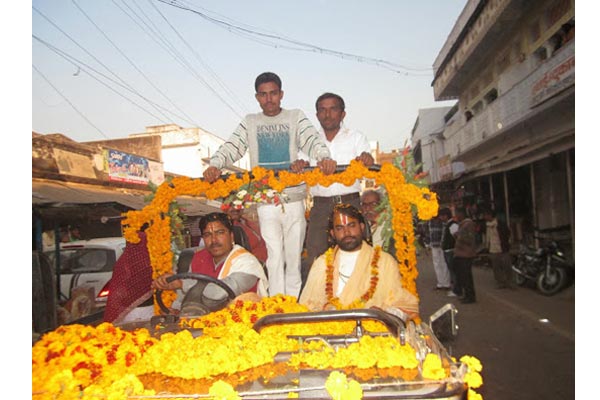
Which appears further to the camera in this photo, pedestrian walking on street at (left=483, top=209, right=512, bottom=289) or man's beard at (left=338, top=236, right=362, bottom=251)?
pedestrian walking on street at (left=483, top=209, right=512, bottom=289)

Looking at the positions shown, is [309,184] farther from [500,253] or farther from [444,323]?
[500,253]

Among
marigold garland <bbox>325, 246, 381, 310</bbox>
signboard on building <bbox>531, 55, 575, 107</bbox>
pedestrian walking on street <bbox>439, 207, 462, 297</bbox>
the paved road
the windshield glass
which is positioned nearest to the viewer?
marigold garland <bbox>325, 246, 381, 310</bbox>

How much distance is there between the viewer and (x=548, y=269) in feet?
30.9

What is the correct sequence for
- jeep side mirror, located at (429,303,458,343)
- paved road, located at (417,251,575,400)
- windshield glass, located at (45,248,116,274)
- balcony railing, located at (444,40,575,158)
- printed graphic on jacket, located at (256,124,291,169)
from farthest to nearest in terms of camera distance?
1. balcony railing, located at (444,40,575,158)
2. windshield glass, located at (45,248,116,274)
3. paved road, located at (417,251,575,400)
4. printed graphic on jacket, located at (256,124,291,169)
5. jeep side mirror, located at (429,303,458,343)

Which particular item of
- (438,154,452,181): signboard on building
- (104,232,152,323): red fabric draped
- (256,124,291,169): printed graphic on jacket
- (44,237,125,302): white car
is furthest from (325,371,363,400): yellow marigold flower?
(438,154,452,181): signboard on building

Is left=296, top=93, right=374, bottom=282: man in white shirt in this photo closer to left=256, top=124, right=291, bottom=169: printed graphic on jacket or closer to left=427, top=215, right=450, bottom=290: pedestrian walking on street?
left=256, top=124, right=291, bottom=169: printed graphic on jacket

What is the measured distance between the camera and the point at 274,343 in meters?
2.38

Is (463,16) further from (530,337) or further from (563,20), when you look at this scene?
(530,337)

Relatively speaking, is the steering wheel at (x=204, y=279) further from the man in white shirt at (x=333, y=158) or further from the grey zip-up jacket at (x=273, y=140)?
the grey zip-up jacket at (x=273, y=140)

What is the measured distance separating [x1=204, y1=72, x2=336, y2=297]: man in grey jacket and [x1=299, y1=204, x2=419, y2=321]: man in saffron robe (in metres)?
0.45

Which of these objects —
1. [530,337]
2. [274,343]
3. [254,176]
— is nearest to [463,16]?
[530,337]

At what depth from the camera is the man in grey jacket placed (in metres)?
4.27

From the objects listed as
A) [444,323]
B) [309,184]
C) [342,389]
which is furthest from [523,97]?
[342,389]

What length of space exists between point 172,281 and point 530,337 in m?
5.66
